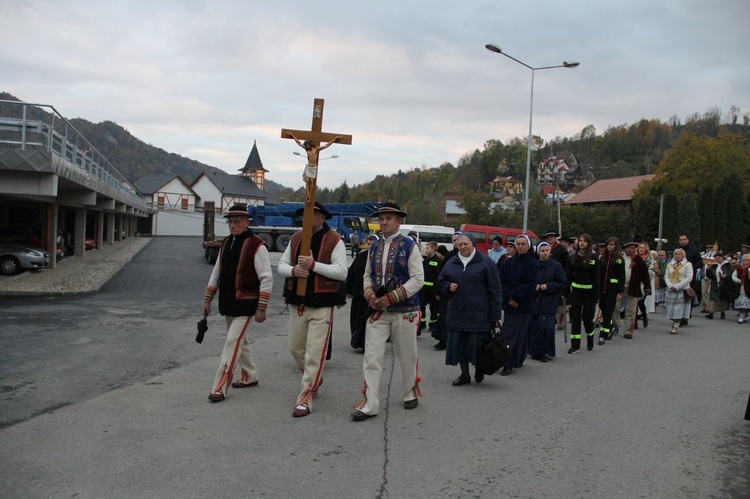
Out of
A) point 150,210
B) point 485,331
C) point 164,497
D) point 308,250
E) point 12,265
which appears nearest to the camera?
point 164,497

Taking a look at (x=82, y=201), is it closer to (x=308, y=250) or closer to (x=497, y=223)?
(x=308, y=250)

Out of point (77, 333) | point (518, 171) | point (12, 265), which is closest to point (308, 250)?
point (77, 333)

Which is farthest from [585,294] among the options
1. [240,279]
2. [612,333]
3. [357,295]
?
[240,279]

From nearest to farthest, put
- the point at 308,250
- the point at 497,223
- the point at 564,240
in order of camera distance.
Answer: the point at 308,250, the point at 564,240, the point at 497,223

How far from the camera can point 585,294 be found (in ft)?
32.4

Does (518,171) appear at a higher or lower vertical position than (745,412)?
higher

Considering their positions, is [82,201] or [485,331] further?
[82,201]

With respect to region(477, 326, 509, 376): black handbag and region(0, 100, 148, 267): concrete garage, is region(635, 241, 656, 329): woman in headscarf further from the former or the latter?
region(0, 100, 148, 267): concrete garage

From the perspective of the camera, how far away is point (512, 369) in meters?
8.04

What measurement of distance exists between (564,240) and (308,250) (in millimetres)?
7211

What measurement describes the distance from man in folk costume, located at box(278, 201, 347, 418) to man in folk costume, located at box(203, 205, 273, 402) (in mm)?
315

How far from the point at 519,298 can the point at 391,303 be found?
3054 mm

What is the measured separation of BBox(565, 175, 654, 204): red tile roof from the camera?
86.5m

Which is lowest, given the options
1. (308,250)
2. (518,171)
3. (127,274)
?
(127,274)
